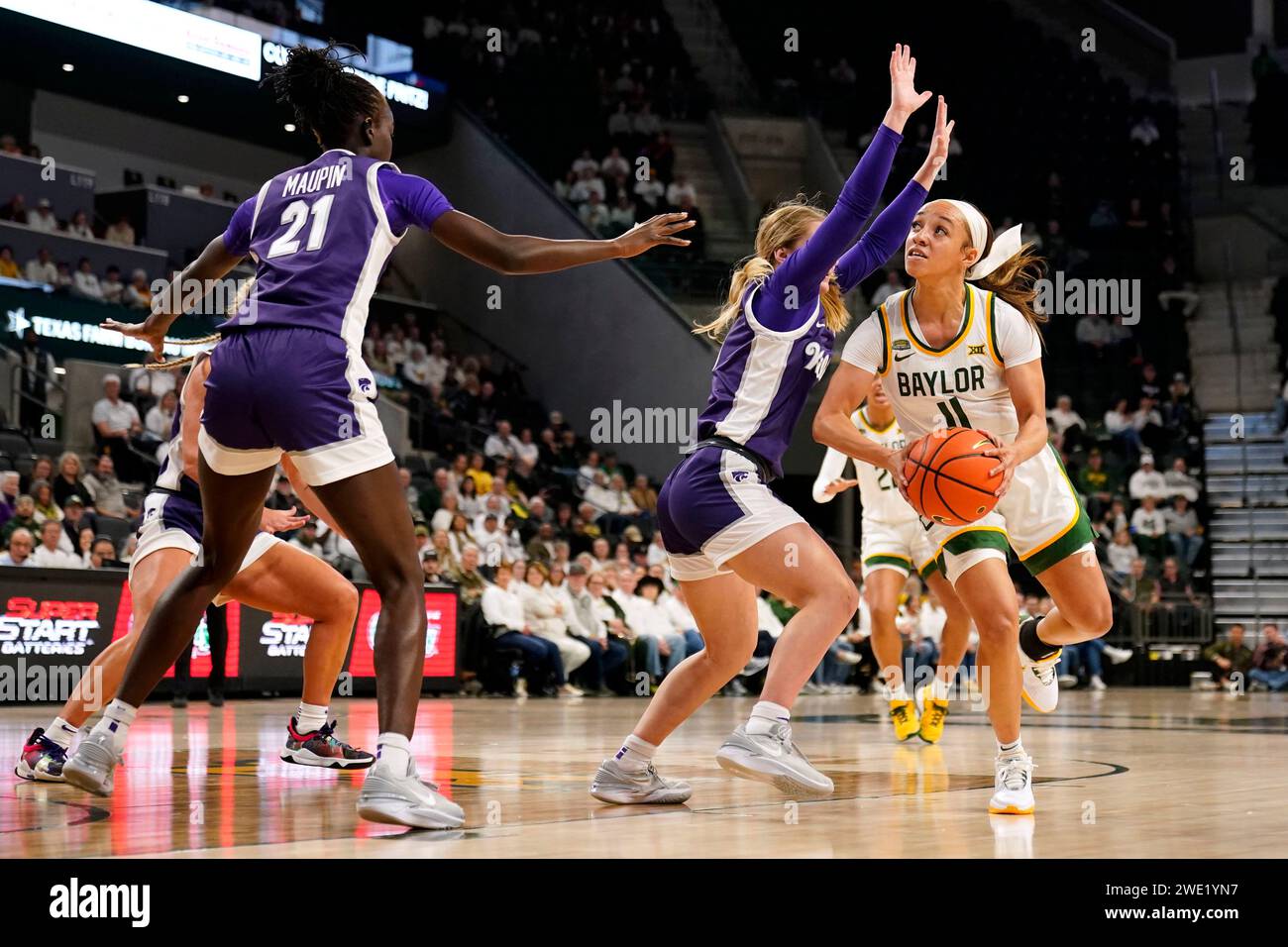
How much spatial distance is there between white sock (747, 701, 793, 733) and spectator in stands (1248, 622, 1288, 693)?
1410cm

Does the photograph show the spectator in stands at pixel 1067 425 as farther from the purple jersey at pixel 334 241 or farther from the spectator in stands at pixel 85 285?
the purple jersey at pixel 334 241

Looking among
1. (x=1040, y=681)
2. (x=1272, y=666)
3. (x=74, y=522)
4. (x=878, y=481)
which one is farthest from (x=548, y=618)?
(x=1272, y=666)

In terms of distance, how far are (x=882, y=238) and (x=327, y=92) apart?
2.01m

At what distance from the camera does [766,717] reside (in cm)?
445

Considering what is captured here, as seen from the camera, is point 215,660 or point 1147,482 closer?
point 215,660

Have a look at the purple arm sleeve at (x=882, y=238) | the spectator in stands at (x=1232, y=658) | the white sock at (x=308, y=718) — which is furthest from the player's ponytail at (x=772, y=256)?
the spectator in stands at (x=1232, y=658)

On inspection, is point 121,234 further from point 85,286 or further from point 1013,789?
point 1013,789

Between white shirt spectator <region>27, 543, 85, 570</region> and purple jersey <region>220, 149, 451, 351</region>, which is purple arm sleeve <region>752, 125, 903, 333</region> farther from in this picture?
white shirt spectator <region>27, 543, 85, 570</region>

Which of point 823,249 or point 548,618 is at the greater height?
point 823,249

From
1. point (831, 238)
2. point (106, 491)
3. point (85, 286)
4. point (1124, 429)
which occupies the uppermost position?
point (85, 286)

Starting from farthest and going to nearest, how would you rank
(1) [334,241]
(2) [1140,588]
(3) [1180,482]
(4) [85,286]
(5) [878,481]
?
(3) [1180,482]
(2) [1140,588]
(4) [85,286]
(5) [878,481]
(1) [334,241]

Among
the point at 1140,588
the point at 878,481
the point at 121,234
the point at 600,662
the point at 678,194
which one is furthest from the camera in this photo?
the point at 678,194

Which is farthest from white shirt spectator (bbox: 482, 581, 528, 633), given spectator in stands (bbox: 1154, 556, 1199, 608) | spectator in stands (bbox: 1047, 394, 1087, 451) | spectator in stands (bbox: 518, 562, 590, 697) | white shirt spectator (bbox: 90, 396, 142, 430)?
spectator in stands (bbox: 1047, 394, 1087, 451)

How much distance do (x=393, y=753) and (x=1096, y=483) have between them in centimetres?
1723
